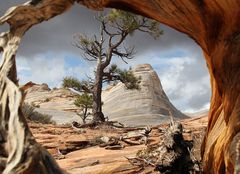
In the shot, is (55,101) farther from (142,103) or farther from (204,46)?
(204,46)

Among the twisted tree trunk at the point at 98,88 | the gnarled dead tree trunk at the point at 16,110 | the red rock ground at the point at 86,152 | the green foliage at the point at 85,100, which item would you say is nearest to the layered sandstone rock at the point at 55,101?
the green foliage at the point at 85,100

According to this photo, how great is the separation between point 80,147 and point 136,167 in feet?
17.1

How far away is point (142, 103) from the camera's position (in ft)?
132

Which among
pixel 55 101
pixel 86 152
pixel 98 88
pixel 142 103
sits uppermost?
pixel 98 88

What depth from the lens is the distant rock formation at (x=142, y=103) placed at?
34.5 m

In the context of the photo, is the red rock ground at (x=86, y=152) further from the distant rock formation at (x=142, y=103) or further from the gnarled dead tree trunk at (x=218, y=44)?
the distant rock formation at (x=142, y=103)

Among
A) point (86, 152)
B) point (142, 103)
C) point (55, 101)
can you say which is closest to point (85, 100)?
point (142, 103)

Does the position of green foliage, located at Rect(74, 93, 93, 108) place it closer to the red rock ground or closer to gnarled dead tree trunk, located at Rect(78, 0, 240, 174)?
the red rock ground

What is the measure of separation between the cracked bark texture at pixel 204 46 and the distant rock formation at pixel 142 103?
82.9 feet

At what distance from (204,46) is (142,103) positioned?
34.4 metres

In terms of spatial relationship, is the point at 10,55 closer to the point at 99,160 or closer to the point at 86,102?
the point at 99,160

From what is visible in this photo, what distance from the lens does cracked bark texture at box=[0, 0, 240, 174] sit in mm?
4676

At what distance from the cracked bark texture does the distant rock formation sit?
2527cm

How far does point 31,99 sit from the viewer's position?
185 feet
